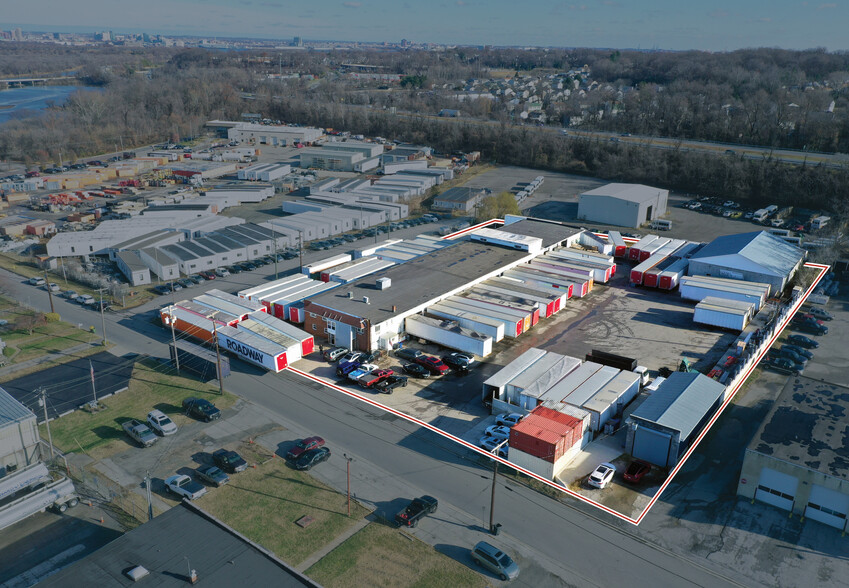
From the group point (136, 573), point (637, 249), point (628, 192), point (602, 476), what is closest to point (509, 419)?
point (602, 476)

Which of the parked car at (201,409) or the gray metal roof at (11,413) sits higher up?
the gray metal roof at (11,413)

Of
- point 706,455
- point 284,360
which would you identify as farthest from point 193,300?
point 706,455

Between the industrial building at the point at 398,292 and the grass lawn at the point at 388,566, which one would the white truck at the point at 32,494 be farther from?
the industrial building at the point at 398,292

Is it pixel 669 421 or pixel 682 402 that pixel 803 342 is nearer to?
pixel 682 402

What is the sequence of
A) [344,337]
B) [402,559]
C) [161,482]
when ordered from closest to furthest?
1. [402,559]
2. [161,482]
3. [344,337]

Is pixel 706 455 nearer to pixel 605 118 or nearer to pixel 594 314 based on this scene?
pixel 594 314

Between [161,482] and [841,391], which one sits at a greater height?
[841,391]

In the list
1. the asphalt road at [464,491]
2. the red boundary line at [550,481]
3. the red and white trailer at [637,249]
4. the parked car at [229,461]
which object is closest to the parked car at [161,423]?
the parked car at [229,461]
